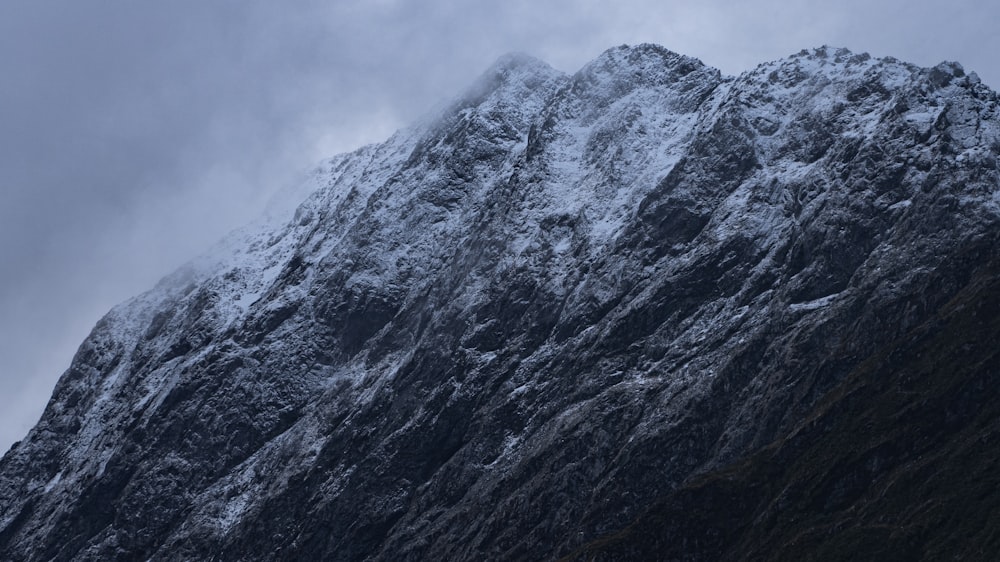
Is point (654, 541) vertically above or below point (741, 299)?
below

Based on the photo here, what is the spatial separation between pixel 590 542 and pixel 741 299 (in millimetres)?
38401

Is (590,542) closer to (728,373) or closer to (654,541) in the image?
(654,541)

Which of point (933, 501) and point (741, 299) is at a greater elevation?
point (741, 299)

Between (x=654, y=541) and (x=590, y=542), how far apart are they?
34.1 ft

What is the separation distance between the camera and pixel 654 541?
572 ft

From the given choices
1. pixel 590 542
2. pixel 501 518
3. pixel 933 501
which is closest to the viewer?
pixel 933 501

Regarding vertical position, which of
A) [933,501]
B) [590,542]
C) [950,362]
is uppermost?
[590,542]

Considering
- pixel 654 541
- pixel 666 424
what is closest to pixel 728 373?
pixel 666 424

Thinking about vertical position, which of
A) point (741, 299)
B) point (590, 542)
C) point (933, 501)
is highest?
point (741, 299)

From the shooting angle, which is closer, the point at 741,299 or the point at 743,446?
the point at 743,446

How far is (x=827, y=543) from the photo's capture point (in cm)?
16162

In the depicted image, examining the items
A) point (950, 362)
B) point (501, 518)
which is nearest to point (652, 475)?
point (501, 518)

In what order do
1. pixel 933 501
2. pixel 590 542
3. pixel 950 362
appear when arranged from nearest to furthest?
pixel 933 501, pixel 950 362, pixel 590 542

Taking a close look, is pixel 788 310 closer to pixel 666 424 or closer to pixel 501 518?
pixel 666 424
